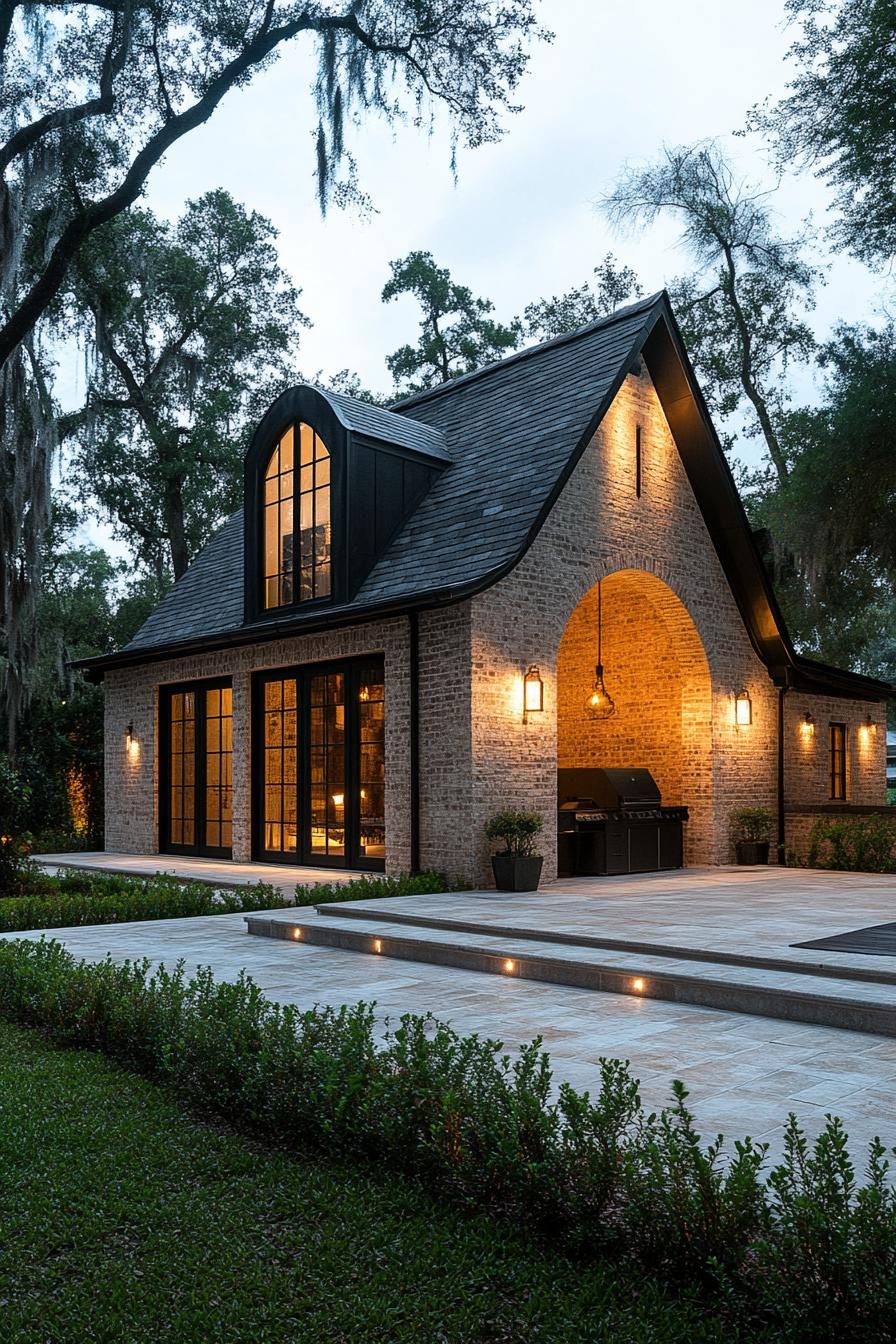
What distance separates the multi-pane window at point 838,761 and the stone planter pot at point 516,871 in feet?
24.3

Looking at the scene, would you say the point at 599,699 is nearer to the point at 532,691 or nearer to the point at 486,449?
the point at 532,691

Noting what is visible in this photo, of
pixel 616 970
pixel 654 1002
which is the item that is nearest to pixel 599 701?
pixel 616 970

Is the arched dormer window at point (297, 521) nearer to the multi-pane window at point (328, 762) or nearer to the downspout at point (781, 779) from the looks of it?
the multi-pane window at point (328, 762)

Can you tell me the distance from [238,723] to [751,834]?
6.65 m

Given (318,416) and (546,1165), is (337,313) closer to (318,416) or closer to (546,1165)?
(318,416)

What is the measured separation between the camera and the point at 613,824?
13039 millimetres

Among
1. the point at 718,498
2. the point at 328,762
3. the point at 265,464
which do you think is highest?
the point at 265,464

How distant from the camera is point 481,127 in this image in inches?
504

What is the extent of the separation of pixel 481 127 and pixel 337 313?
319ft

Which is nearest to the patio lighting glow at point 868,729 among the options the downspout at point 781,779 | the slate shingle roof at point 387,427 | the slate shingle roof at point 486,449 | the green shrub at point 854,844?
the downspout at point 781,779

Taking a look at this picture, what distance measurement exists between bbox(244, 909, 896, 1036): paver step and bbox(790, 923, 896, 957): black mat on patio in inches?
24.0

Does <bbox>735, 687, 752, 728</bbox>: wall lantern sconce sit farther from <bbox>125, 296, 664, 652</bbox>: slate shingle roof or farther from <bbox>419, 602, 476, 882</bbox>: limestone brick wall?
<bbox>419, 602, 476, 882</bbox>: limestone brick wall

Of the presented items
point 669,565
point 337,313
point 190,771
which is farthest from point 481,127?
point 337,313

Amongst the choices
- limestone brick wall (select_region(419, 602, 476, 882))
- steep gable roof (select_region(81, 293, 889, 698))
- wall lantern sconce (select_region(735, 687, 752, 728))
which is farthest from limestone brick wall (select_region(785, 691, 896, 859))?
limestone brick wall (select_region(419, 602, 476, 882))
